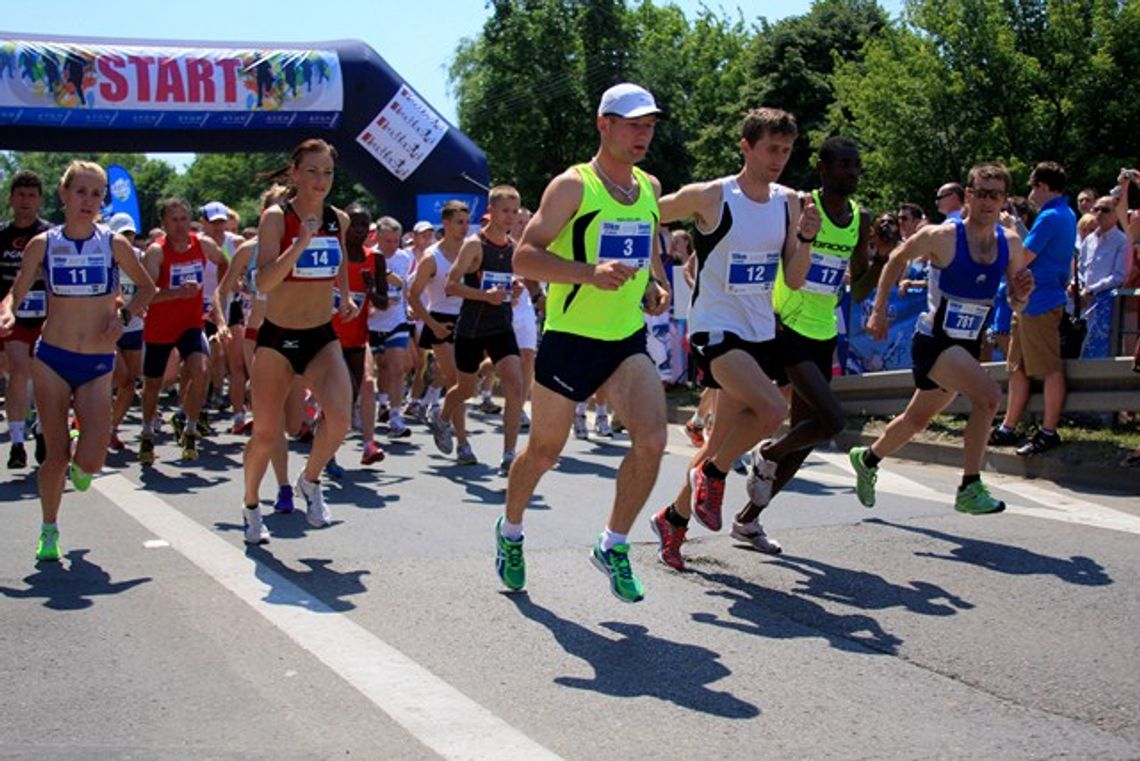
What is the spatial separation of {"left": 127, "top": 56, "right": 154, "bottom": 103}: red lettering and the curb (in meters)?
13.8

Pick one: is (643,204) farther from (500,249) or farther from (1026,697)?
(500,249)

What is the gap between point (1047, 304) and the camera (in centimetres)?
1069

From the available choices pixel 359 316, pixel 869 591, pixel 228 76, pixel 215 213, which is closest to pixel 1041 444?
pixel 869 591

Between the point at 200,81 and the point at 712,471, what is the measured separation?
16.4 meters

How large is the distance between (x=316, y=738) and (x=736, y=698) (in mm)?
1382

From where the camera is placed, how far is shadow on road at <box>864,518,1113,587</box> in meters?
6.57

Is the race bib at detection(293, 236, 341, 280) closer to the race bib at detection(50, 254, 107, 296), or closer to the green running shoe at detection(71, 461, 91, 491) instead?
the race bib at detection(50, 254, 107, 296)

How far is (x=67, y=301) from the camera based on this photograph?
24.0 ft

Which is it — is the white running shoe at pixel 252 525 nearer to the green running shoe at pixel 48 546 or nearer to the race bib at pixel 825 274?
the green running shoe at pixel 48 546

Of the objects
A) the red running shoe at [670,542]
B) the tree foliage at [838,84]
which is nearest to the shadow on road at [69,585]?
the red running shoe at [670,542]

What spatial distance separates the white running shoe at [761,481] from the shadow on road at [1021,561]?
2.66ft

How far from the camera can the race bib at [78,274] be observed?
7.34 m

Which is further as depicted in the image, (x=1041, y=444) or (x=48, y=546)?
(x=1041, y=444)

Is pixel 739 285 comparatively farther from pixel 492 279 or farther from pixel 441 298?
pixel 441 298
